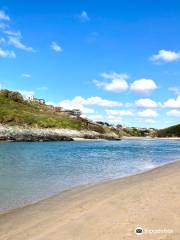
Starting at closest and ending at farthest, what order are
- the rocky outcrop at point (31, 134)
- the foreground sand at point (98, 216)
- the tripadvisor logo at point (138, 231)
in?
the tripadvisor logo at point (138, 231)
the foreground sand at point (98, 216)
the rocky outcrop at point (31, 134)

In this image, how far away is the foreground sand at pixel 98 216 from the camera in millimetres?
12484

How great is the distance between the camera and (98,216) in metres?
14.8

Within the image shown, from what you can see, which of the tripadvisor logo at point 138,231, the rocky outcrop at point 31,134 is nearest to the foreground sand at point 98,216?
the tripadvisor logo at point 138,231

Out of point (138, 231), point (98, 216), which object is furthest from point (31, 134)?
point (138, 231)

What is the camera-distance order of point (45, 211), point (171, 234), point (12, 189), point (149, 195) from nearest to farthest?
point (171, 234) → point (45, 211) → point (149, 195) → point (12, 189)

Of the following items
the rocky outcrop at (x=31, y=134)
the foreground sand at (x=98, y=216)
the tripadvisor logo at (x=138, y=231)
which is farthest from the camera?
the rocky outcrop at (x=31, y=134)

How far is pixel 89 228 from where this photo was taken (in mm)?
13125

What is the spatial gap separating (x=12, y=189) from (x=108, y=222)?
11859 millimetres

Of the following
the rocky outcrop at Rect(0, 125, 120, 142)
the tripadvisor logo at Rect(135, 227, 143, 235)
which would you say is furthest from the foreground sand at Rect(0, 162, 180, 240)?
the rocky outcrop at Rect(0, 125, 120, 142)

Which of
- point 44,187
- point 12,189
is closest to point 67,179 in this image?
point 44,187

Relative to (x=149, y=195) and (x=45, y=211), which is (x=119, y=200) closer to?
(x=149, y=195)

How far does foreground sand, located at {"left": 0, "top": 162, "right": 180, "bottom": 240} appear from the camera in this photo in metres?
12.5

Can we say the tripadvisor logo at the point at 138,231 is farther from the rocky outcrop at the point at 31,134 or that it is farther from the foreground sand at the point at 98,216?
the rocky outcrop at the point at 31,134

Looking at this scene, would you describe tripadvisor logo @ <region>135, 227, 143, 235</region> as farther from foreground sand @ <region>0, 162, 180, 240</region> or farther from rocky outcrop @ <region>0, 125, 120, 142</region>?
rocky outcrop @ <region>0, 125, 120, 142</region>
